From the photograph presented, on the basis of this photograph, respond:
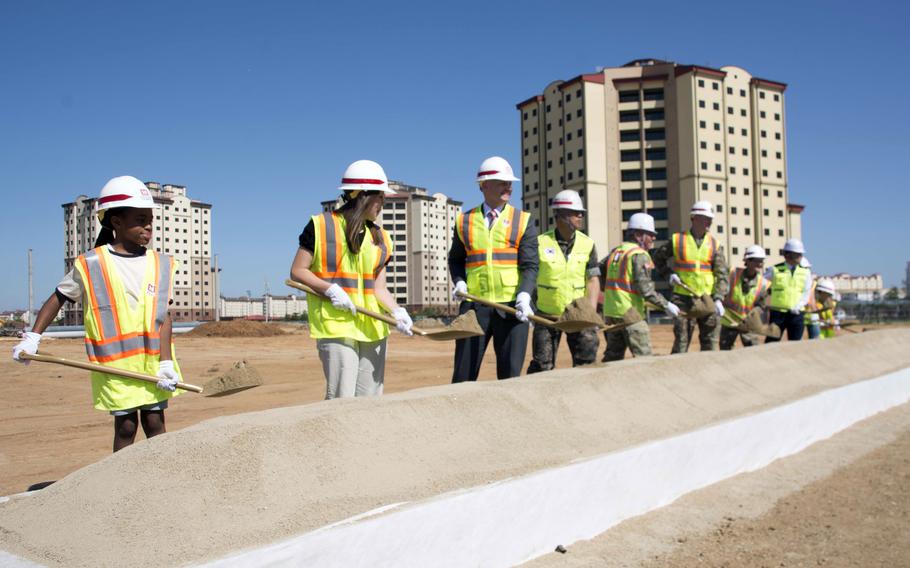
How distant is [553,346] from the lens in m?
6.36

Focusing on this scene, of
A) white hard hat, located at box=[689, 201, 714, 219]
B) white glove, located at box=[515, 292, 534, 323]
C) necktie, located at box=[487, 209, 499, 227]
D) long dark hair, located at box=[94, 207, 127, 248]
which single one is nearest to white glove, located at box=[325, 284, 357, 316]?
long dark hair, located at box=[94, 207, 127, 248]

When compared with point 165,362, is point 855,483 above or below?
below

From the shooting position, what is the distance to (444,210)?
107m

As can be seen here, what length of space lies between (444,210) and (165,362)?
342 ft

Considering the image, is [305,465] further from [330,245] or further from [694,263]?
[694,263]

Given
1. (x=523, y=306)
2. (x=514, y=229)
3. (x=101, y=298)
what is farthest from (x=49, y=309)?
(x=514, y=229)

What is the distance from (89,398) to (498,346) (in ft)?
20.3

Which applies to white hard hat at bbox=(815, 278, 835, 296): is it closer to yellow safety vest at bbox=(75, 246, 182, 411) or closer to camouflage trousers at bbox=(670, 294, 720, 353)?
camouflage trousers at bbox=(670, 294, 720, 353)

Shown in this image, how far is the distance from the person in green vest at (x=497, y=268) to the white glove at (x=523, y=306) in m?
0.01

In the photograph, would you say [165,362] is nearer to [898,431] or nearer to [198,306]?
[898,431]

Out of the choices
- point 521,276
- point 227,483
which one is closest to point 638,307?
point 521,276

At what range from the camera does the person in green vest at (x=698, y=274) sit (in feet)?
30.8

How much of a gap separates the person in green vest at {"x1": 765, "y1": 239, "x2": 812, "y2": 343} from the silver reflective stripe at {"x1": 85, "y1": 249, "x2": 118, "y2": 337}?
9906 mm

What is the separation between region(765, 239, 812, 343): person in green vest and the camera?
11336 millimetres
